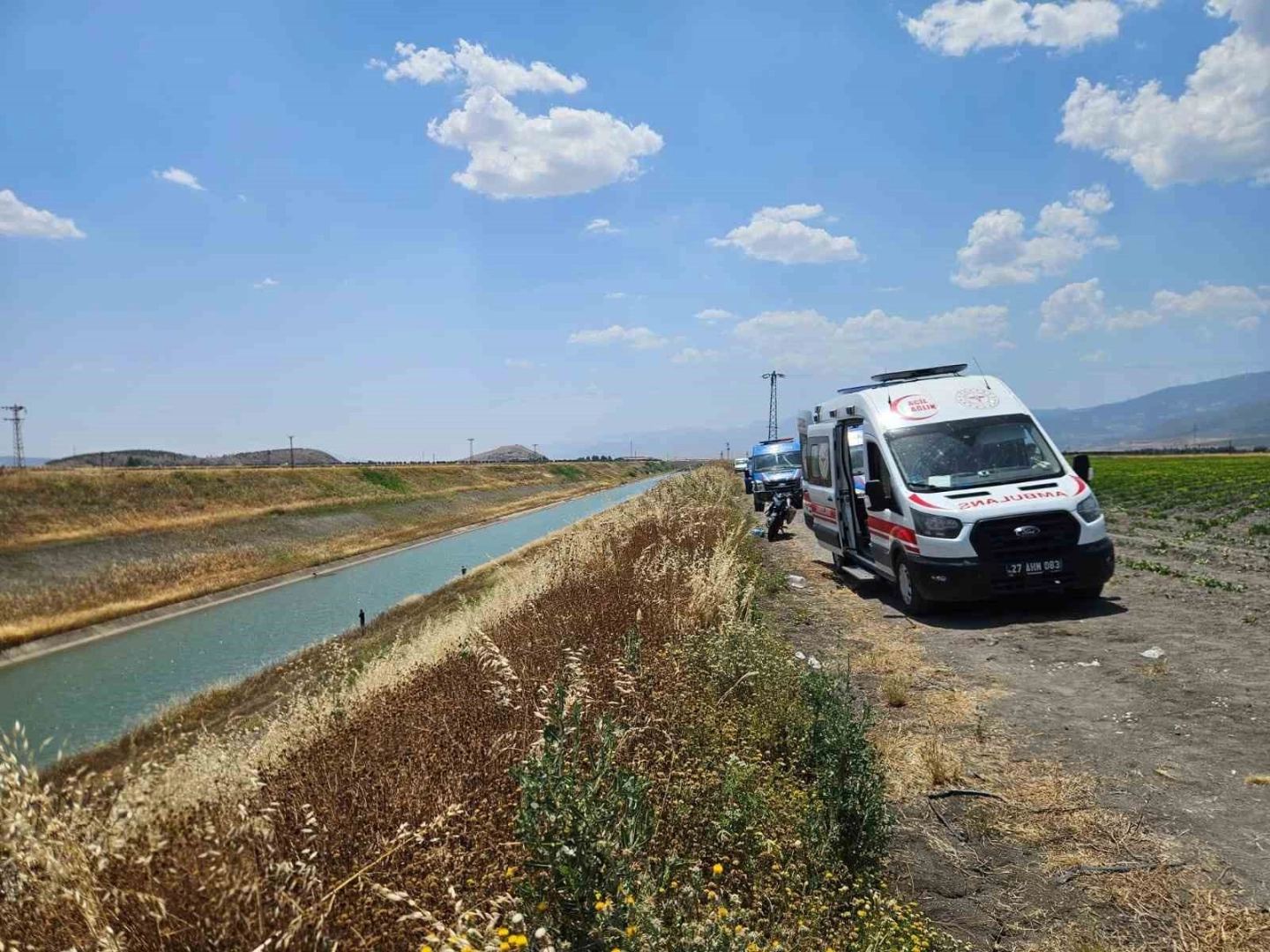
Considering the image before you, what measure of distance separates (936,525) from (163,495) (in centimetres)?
4866

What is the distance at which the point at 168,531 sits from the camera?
41.6 meters

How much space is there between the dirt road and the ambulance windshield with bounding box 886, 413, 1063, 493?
1.85 m

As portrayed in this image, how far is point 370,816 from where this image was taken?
10.9ft

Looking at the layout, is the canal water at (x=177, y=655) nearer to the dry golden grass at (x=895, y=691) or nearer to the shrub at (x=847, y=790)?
the dry golden grass at (x=895, y=691)

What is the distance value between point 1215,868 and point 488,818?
341 cm

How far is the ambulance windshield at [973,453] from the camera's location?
10523 millimetres

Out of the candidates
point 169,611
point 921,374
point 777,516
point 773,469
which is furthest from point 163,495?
point 921,374

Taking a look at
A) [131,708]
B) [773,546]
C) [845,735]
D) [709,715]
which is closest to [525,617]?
[709,715]

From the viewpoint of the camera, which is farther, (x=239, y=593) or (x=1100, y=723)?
(x=239, y=593)

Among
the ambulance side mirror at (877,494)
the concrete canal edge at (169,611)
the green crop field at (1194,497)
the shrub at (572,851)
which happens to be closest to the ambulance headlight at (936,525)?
the ambulance side mirror at (877,494)

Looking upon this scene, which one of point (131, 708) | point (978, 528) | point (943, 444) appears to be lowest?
point (131, 708)

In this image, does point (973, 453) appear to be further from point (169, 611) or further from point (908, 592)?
point (169, 611)

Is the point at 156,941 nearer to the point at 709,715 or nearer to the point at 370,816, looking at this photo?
the point at 370,816

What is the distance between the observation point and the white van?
9641 millimetres
